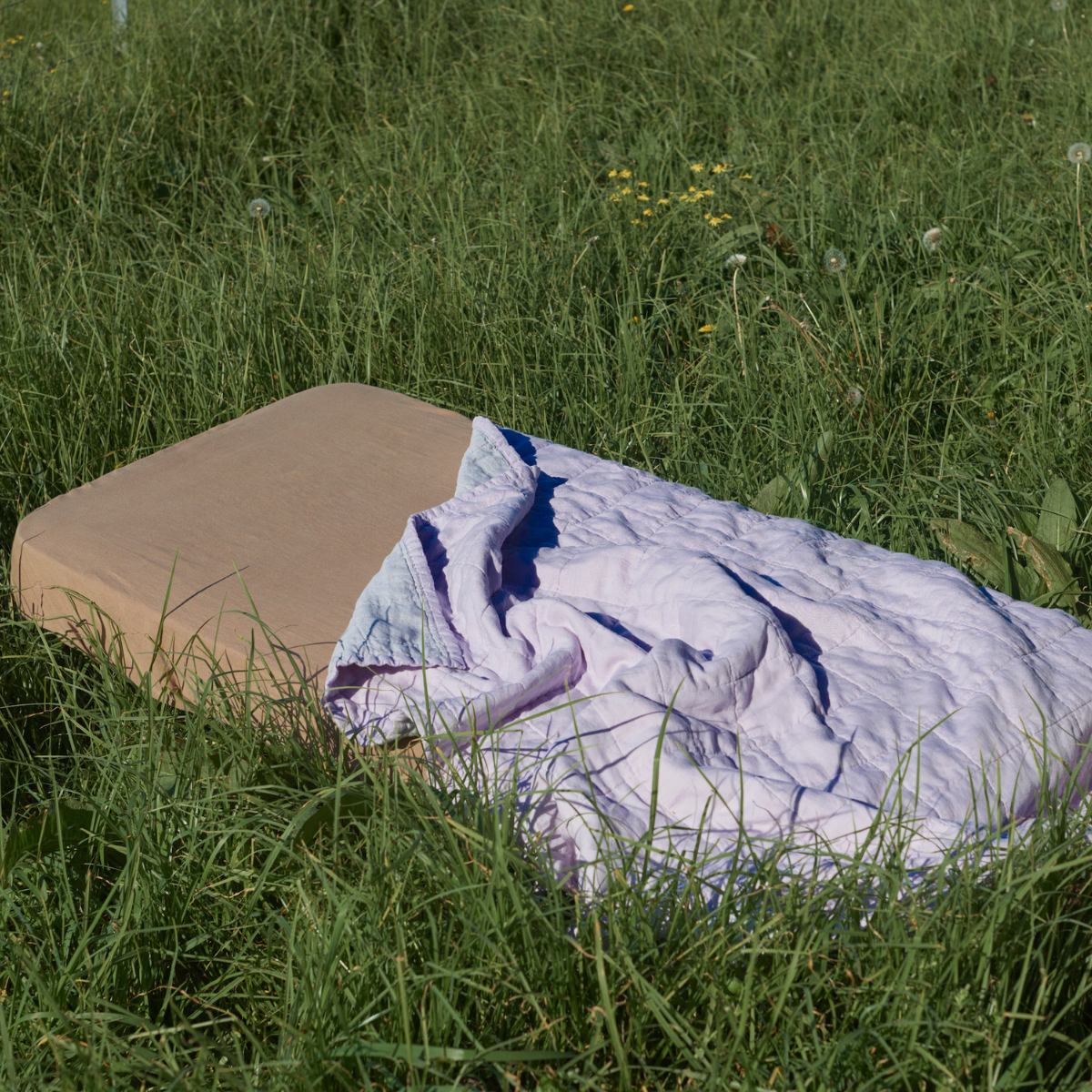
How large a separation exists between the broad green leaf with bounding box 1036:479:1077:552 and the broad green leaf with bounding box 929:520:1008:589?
9 cm

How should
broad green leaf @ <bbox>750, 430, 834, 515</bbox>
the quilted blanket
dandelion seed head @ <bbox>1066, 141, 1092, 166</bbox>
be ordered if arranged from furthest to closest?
dandelion seed head @ <bbox>1066, 141, 1092, 166</bbox>, broad green leaf @ <bbox>750, 430, 834, 515</bbox>, the quilted blanket

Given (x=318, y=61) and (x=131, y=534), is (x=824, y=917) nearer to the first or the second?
(x=131, y=534)

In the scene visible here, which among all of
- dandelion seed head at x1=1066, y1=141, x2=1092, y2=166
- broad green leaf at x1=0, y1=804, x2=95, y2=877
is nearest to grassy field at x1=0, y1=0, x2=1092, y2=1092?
broad green leaf at x1=0, y1=804, x2=95, y2=877

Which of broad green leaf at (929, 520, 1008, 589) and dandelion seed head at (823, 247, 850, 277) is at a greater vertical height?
dandelion seed head at (823, 247, 850, 277)

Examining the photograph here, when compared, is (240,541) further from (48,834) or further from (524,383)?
(524,383)

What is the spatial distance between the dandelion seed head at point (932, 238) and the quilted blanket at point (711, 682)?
131 centimetres

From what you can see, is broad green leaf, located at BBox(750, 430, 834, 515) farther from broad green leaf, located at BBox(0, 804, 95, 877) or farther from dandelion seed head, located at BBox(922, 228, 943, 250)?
broad green leaf, located at BBox(0, 804, 95, 877)

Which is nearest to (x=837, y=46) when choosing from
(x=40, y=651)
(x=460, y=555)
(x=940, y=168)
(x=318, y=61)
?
(x=940, y=168)

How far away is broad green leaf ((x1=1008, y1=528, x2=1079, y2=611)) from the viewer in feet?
5.84

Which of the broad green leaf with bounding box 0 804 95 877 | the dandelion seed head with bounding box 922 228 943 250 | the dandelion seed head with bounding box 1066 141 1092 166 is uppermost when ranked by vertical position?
the dandelion seed head with bounding box 1066 141 1092 166

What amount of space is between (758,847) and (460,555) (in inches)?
26.7

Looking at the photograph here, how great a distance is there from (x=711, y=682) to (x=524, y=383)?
1.31 metres

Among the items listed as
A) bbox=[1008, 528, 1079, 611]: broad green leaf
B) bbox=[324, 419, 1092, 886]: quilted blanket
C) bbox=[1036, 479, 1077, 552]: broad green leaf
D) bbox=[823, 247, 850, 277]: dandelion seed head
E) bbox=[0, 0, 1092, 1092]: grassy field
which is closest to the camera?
bbox=[0, 0, 1092, 1092]: grassy field

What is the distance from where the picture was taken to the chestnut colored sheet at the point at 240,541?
5.24 feet
